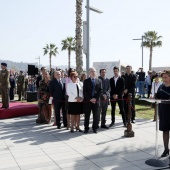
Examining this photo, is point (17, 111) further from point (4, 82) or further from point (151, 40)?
point (151, 40)

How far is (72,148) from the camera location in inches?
260

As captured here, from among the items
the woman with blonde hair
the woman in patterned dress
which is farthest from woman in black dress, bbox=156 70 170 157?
the woman in patterned dress

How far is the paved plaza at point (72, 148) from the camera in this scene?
17.7 ft

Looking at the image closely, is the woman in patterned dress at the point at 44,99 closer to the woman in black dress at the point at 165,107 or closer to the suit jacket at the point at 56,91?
the suit jacket at the point at 56,91

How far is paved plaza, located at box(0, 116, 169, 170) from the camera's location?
5.39m

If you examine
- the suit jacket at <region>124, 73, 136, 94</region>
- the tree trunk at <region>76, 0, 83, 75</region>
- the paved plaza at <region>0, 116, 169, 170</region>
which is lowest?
the paved plaza at <region>0, 116, 169, 170</region>

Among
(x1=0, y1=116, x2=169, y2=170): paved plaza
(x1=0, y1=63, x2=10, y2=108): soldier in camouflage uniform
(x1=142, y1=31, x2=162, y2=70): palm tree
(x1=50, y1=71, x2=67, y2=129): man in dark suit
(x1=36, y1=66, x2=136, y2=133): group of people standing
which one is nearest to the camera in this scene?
(x1=0, y1=116, x2=169, y2=170): paved plaza

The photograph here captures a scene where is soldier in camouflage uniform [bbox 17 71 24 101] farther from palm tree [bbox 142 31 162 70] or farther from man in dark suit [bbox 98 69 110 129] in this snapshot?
palm tree [bbox 142 31 162 70]

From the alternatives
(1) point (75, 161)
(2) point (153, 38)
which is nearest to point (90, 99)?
(1) point (75, 161)

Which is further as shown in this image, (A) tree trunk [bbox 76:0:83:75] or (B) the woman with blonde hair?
(A) tree trunk [bbox 76:0:83:75]

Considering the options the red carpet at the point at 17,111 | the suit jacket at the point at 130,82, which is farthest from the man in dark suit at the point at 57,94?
the red carpet at the point at 17,111

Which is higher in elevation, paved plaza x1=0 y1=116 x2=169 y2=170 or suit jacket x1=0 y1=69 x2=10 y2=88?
suit jacket x1=0 y1=69 x2=10 y2=88

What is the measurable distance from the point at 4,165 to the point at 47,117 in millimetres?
4576

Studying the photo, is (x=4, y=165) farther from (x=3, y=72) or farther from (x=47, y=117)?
(x=3, y=72)
